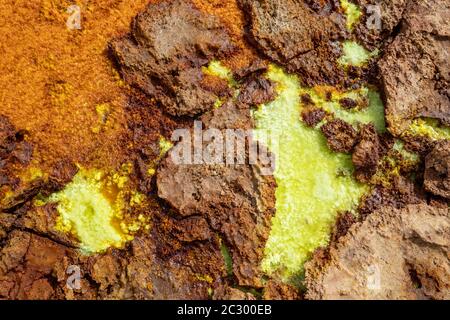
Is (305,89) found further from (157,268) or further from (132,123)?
(157,268)

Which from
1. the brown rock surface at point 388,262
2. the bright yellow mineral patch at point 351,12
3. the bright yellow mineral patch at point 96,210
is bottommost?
the brown rock surface at point 388,262

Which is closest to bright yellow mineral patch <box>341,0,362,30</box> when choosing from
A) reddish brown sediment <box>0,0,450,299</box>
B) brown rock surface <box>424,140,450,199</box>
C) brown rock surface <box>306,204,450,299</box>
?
reddish brown sediment <box>0,0,450,299</box>

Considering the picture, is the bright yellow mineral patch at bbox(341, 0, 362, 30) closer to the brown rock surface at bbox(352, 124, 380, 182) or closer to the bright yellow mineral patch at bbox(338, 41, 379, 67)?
the bright yellow mineral patch at bbox(338, 41, 379, 67)

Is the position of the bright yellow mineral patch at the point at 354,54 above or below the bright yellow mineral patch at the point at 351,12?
below

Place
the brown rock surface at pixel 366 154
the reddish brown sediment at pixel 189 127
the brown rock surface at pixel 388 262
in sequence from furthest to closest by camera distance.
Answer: the brown rock surface at pixel 366 154 < the reddish brown sediment at pixel 189 127 < the brown rock surface at pixel 388 262

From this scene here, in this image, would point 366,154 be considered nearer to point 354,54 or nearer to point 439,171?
point 439,171

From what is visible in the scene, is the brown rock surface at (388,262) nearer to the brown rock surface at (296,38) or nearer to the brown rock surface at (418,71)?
the brown rock surface at (418,71)

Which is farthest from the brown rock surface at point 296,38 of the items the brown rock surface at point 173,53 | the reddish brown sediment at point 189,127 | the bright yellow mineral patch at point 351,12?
the brown rock surface at point 173,53

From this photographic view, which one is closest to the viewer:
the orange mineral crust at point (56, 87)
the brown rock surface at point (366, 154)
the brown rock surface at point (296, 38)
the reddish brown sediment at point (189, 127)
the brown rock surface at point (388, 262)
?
the brown rock surface at point (388, 262)
